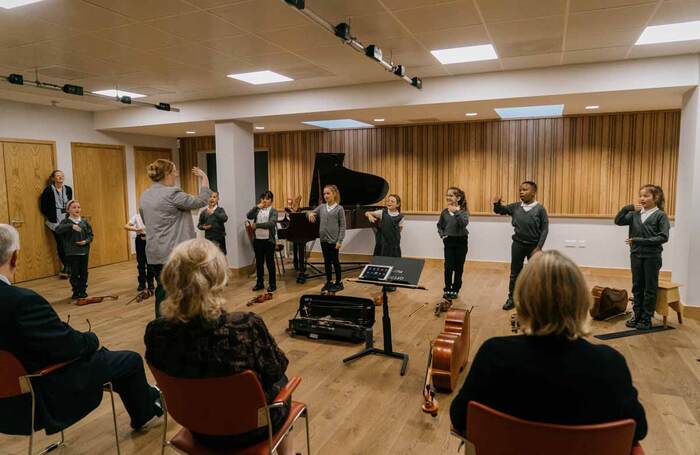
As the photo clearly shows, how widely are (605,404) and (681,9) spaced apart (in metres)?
3.61

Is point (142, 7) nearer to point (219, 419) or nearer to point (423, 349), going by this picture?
point (219, 419)

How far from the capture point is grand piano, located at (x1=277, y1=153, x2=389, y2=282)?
6.82 metres

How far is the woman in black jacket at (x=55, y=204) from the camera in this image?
7457mm

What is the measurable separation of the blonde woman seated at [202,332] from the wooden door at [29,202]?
6909mm

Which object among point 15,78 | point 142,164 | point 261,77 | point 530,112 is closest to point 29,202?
point 142,164

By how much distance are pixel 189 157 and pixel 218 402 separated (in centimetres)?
945

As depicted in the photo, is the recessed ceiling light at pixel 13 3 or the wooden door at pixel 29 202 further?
the wooden door at pixel 29 202

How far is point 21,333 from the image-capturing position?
2.03 meters

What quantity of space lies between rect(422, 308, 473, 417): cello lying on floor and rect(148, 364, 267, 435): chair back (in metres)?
1.60

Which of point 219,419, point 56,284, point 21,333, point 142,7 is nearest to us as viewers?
point 219,419

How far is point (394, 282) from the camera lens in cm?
348

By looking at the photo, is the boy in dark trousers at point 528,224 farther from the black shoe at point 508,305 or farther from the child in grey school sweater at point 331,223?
the child in grey school sweater at point 331,223

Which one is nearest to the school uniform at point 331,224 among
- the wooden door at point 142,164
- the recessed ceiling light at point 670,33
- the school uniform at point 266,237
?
the school uniform at point 266,237

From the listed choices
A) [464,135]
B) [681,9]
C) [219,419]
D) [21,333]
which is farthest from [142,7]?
[464,135]
